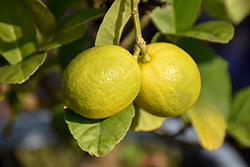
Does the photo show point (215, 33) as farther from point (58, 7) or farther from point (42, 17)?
point (58, 7)

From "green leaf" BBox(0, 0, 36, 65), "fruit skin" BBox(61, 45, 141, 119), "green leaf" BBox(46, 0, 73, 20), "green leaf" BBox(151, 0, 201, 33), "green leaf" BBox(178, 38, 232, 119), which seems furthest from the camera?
"green leaf" BBox(178, 38, 232, 119)

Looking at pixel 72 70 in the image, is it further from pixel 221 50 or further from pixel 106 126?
pixel 221 50

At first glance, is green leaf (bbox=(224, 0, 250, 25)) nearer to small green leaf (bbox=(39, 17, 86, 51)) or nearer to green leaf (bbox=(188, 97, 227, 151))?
green leaf (bbox=(188, 97, 227, 151))

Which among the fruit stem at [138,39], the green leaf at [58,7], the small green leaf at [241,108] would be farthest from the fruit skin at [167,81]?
the small green leaf at [241,108]

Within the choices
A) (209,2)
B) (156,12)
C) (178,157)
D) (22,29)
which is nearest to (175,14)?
(156,12)

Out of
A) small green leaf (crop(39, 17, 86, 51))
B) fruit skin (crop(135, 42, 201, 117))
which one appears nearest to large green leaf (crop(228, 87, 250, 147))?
fruit skin (crop(135, 42, 201, 117))
